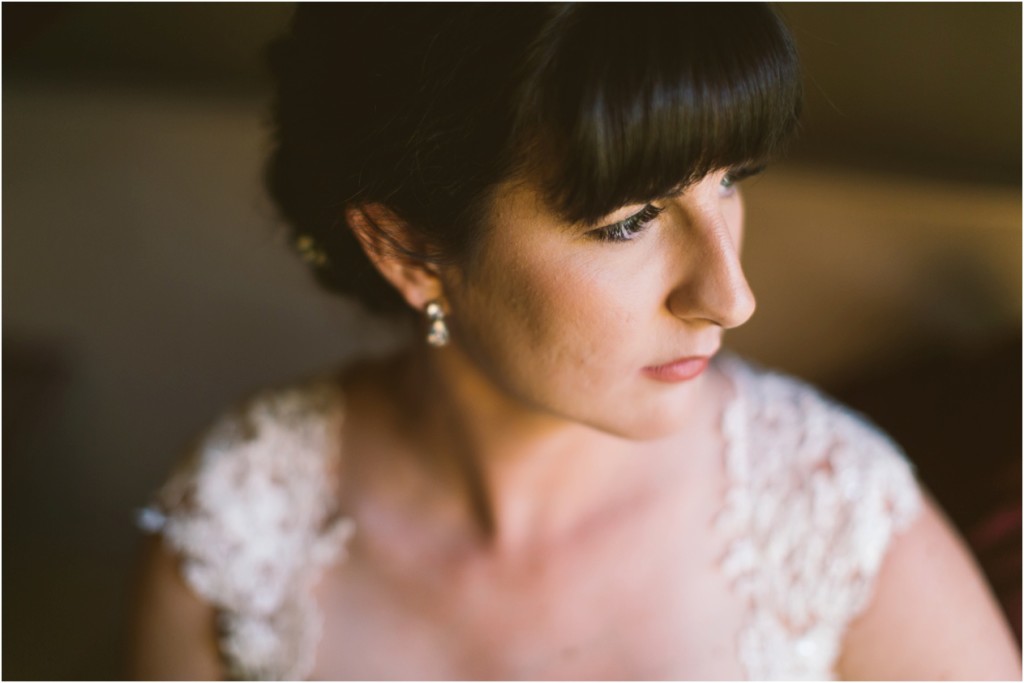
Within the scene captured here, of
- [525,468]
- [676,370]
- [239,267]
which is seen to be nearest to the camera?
[676,370]

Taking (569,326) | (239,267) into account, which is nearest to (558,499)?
(569,326)

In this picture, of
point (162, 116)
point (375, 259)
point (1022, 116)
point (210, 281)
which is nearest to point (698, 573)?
point (375, 259)

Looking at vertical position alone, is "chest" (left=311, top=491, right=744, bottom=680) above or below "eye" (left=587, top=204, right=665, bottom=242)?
below

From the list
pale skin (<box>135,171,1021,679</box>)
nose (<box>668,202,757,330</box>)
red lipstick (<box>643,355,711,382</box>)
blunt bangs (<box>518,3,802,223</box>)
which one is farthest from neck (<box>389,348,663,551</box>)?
blunt bangs (<box>518,3,802,223</box>)

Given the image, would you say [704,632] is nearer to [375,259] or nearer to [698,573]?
[698,573]

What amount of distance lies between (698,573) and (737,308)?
459mm

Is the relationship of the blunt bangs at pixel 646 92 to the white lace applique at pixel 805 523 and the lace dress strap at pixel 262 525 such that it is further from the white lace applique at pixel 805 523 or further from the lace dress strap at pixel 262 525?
the lace dress strap at pixel 262 525

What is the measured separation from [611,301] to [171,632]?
34.9 inches

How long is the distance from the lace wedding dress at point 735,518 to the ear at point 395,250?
0.40m

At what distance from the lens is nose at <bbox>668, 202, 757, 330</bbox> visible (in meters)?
0.81

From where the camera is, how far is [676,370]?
937 millimetres

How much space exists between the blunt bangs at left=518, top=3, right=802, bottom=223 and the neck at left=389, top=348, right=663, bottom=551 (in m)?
0.49

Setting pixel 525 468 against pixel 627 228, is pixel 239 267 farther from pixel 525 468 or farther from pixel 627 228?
pixel 627 228

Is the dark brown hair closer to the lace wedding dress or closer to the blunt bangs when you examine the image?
the blunt bangs
